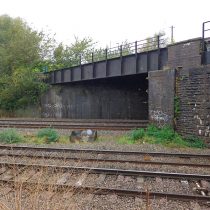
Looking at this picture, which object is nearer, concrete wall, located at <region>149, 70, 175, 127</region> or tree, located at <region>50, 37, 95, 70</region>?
concrete wall, located at <region>149, 70, 175, 127</region>

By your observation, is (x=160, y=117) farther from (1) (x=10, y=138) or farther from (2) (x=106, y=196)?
(2) (x=106, y=196)

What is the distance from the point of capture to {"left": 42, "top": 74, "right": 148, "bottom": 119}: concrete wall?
2886 centimetres

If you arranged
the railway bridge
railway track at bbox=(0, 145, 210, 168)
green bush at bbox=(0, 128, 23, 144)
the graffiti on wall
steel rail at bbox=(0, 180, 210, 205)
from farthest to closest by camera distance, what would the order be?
the graffiti on wall, green bush at bbox=(0, 128, 23, 144), the railway bridge, railway track at bbox=(0, 145, 210, 168), steel rail at bbox=(0, 180, 210, 205)

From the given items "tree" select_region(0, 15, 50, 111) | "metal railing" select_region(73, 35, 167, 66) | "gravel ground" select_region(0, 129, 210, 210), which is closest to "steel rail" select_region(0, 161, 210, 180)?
"gravel ground" select_region(0, 129, 210, 210)

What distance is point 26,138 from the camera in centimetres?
1633

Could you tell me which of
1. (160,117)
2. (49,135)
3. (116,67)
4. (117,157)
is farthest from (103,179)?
(116,67)

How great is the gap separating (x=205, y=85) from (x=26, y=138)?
30.3ft

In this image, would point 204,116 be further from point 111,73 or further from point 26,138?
point 111,73

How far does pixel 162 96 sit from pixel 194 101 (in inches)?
109

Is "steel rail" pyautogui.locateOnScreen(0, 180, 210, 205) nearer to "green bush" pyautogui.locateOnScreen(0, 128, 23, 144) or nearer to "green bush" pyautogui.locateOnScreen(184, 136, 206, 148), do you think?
"green bush" pyautogui.locateOnScreen(184, 136, 206, 148)

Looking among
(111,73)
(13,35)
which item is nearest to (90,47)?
(13,35)

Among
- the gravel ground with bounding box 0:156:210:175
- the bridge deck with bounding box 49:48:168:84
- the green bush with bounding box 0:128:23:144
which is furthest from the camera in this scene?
the bridge deck with bounding box 49:48:168:84

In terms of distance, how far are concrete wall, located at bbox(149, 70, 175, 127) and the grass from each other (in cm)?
75

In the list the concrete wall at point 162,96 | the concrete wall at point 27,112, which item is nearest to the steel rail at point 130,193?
the concrete wall at point 162,96
